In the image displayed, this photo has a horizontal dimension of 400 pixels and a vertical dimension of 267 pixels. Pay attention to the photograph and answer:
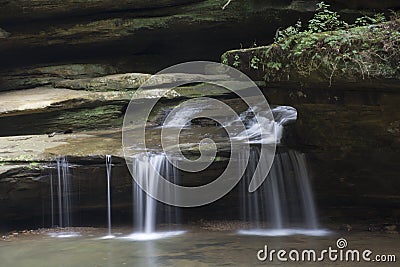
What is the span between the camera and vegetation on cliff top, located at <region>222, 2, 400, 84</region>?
5137 millimetres

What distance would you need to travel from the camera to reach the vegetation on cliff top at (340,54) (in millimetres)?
5137

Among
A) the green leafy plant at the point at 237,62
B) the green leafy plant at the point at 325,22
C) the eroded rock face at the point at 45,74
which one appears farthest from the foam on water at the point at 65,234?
the eroded rock face at the point at 45,74

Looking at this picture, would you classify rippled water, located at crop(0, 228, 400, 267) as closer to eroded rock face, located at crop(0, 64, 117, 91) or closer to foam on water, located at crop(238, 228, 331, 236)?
foam on water, located at crop(238, 228, 331, 236)

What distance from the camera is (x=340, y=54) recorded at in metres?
5.31

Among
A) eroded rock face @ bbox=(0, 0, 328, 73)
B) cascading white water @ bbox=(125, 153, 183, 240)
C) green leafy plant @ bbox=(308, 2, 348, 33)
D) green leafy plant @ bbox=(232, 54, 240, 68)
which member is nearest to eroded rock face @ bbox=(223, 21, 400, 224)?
green leafy plant @ bbox=(232, 54, 240, 68)

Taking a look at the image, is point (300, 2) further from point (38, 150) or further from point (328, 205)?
point (38, 150)

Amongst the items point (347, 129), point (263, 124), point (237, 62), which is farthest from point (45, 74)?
point (347, 129)

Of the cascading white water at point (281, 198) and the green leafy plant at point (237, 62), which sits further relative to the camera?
the cascading white water at point (281, 198)

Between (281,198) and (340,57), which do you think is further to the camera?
(281,198)

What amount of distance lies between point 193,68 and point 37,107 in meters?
4.33

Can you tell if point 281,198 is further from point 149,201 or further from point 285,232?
point 149,201

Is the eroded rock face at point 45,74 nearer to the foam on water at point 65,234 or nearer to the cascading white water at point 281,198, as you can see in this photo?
the foam on water at point 65,234

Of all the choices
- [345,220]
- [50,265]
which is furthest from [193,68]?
[50,265]

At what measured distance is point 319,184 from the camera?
704 centimetres
